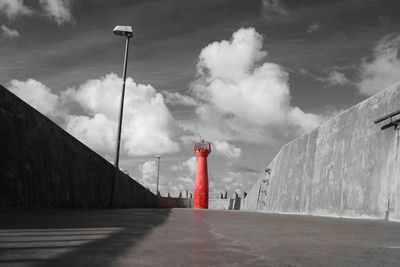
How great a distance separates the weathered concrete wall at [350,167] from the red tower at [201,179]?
2349cm

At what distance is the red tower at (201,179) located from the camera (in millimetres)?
46250

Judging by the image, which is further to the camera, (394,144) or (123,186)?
(123,186)

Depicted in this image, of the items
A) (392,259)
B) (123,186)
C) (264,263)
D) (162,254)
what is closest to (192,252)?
(162,254)

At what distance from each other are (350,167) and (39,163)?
9.30 metres

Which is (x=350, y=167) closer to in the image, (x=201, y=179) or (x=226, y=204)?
(x=201, y=179)

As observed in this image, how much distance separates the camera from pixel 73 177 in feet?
43.4

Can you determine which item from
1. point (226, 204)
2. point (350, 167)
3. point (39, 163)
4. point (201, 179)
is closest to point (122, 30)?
point (39, 163)

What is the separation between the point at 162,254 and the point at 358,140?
40.3ft

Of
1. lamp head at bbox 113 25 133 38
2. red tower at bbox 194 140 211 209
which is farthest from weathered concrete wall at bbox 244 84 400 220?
red tower at bbox 194 140 211 209

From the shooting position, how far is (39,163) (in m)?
10.4

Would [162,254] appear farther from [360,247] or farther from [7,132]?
[7,132]

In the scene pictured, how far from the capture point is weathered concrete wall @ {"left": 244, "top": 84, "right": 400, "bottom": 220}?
1178 cm

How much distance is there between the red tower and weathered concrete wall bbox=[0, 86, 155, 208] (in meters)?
30.6

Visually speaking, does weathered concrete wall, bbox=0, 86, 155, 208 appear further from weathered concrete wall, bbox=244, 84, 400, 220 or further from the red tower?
the red tower
